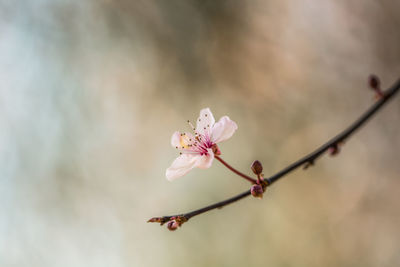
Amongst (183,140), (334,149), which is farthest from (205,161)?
(334,149)

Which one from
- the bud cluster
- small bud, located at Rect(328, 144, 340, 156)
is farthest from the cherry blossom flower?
→ small bud, located at Rect(328, 144, 340, 156)

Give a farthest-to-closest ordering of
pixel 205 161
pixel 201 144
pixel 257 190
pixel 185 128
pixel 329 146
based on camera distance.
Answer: pixel 185 128 < pixel 201 144 < pixel 205 161 < pixel 257 190 < pixel 329 146

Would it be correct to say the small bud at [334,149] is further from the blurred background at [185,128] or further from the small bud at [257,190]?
the blurred background at [185,128]

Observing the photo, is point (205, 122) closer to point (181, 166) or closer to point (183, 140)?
point (183, 140)

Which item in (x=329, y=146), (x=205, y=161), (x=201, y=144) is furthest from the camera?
(x=201, y=144)

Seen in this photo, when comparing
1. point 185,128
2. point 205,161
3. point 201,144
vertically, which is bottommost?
point 205,161

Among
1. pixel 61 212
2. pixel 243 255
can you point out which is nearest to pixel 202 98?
pixel 243 255
